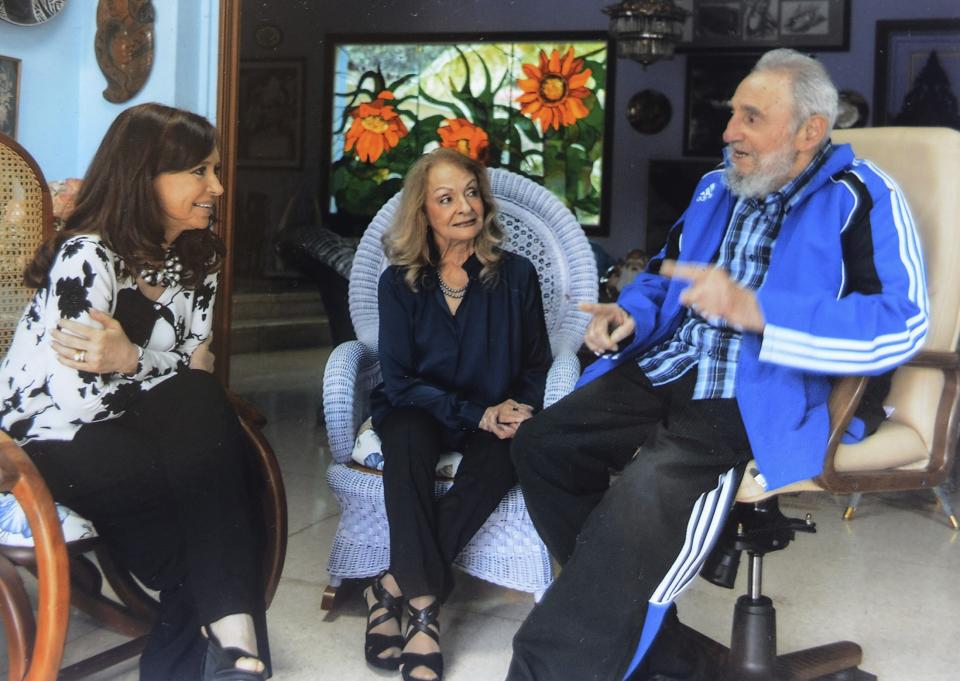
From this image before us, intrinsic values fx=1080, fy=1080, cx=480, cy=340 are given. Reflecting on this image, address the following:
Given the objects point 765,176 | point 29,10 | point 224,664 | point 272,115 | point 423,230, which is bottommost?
point 224,664

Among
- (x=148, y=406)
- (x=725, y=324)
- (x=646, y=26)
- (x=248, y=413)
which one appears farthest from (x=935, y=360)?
(x=646, y=26)

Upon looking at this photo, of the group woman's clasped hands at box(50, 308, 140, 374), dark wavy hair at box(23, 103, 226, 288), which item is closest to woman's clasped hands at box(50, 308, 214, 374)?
woman's clasped hands at box(50, 308, 140, 374)

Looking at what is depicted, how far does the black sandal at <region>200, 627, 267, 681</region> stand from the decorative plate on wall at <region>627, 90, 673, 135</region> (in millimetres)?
6575

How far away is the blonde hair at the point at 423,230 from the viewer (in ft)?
8.75

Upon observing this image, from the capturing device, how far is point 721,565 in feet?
7.30

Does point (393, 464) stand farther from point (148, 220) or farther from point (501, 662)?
point (148, 220)

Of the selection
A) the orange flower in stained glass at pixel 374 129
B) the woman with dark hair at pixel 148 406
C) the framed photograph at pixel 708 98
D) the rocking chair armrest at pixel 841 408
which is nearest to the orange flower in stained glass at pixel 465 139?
the orange flower in stained glass at pixel 374 129

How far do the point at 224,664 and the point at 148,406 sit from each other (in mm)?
504

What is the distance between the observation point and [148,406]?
2051 millimetres

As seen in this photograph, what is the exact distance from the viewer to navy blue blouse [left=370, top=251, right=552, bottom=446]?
2625 mm

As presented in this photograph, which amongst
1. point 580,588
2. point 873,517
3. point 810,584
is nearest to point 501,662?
point 580,588

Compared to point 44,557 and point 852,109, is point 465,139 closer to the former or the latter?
point 44,557

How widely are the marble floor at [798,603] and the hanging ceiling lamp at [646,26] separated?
2.73 m

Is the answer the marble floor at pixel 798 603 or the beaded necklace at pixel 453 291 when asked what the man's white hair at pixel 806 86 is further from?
the marble floor at pixel 798 603
